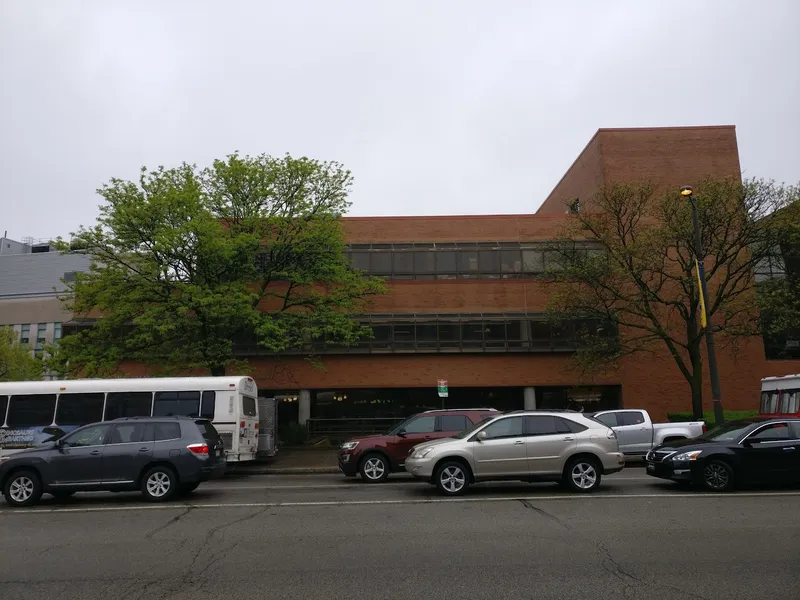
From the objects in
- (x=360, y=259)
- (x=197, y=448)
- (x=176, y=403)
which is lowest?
(x=197, y=448)

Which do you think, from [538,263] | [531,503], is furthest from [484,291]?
[531,503]

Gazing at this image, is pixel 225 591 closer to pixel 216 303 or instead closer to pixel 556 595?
pixel 556 595

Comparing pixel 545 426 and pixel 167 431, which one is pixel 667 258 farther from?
pixel 167 431

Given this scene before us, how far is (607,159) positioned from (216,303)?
67.0 ft

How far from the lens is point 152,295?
23641 millimetres

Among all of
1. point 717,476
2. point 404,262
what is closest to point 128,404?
point 717,476

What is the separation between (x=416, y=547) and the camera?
7.74 metres

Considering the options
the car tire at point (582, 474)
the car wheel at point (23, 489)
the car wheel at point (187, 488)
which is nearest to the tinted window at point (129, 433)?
the car wheel at point (187, 488)

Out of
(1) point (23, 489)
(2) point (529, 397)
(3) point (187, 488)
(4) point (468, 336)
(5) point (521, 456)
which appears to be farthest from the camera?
(4) point (468, 336)

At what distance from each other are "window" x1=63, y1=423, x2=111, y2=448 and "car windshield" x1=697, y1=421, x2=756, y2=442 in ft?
39.8

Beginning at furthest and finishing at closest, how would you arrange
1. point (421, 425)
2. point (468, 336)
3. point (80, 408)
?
point (468, 336) → point (80, 408) → point (421, 425)

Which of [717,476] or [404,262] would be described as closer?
[717,476]

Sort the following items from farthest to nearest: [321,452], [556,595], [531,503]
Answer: [321,452] < [531,503] < [556,595]

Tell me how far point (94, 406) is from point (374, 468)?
28.0ft
